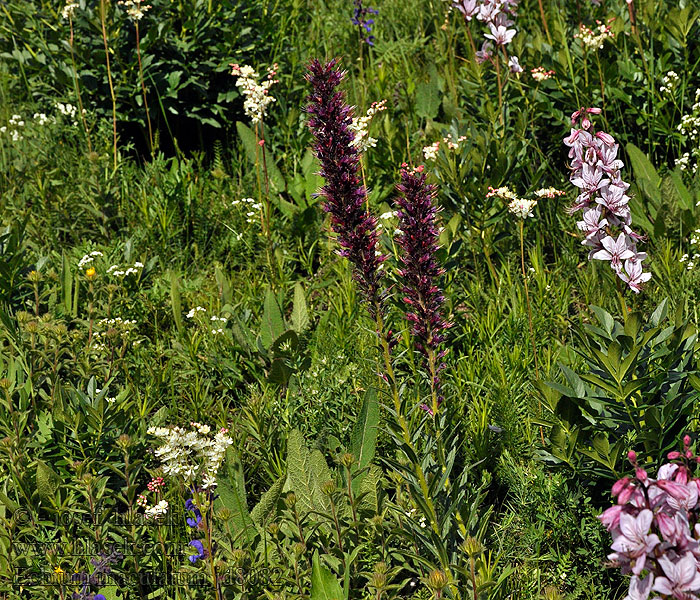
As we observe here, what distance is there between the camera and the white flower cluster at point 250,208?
4203 millimetres

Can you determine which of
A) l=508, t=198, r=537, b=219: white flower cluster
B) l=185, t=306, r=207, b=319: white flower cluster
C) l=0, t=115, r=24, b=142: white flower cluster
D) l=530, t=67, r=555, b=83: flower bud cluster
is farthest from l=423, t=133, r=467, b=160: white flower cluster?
l=0, t=115, r=24, b=142: white flower cluster

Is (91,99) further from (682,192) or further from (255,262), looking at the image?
(682,192)

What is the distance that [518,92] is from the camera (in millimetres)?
4660

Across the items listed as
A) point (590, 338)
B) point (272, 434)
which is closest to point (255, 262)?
point (272, 434)

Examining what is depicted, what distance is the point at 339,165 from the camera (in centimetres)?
221

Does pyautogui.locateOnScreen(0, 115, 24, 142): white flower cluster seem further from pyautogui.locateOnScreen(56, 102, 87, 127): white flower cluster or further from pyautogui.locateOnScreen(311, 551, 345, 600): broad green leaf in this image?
pyautogui.locateOnScreen(311, 551, 345, 600): broad green leaf

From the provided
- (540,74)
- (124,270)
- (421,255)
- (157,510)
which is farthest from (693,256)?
(124,270)

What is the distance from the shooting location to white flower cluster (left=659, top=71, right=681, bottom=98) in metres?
4.12

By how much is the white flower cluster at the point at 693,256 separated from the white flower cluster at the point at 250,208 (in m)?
2.11

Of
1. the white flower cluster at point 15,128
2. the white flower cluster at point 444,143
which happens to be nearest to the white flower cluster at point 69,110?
the white flower cluster at point 15,128

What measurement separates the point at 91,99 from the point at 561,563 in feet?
13.4

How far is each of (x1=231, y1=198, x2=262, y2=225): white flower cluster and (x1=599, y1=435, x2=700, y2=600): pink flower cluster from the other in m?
2.92

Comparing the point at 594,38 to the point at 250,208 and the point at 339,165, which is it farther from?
the point at 339,165

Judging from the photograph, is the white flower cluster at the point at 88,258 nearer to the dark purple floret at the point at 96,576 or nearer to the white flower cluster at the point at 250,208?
the white flower cluster at the point at 250,208
